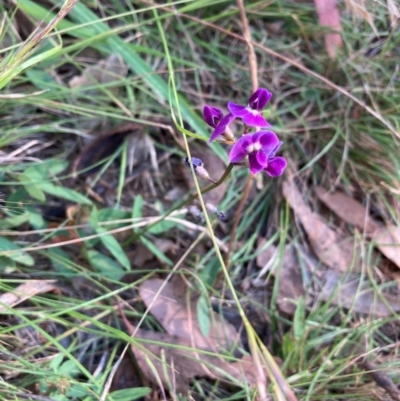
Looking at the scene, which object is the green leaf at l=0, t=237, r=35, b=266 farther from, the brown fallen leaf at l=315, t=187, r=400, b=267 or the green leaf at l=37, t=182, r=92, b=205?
the brown fallen leaf at l=315, t=187, r=400, b=267

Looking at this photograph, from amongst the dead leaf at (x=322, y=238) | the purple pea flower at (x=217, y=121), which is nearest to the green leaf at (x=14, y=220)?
the purple pea flower at (x=217, y=121)

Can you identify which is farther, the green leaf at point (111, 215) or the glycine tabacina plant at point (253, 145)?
the green leaf at point (111, 215)

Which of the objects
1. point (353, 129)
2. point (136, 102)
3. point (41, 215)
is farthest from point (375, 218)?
point (41, 215)

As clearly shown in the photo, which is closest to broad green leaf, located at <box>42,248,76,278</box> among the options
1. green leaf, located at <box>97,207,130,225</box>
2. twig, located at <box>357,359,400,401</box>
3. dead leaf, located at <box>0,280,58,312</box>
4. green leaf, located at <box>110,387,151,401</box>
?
dead leaf, located at <box>0,280,58,312</box>

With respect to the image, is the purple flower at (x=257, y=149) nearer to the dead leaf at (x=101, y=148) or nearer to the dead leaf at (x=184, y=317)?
the dead leaf at (x=184, y=317)

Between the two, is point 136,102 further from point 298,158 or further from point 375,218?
point 375,218
